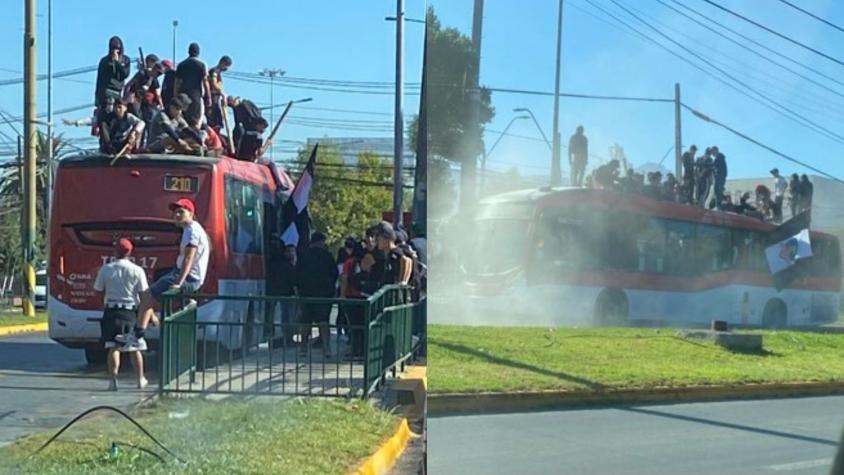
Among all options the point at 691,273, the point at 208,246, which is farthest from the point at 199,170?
the point at 691,273

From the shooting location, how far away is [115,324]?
16.1ft

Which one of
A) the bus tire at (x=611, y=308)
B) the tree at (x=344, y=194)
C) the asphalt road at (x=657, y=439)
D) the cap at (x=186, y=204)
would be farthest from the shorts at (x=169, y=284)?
the bus tire at (x=611, y=308)

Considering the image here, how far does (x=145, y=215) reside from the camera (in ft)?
14.2

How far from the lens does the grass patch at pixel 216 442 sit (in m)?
4.35

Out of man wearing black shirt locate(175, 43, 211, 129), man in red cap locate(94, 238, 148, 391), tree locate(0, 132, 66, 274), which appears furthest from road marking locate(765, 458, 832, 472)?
tree locate(0, 132, 66, 274)

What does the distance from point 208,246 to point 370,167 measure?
1290 mm

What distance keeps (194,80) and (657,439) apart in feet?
8.27

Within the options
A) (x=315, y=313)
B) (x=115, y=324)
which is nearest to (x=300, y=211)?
(x=315, y=313)

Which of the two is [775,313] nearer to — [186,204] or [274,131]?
[274,131]

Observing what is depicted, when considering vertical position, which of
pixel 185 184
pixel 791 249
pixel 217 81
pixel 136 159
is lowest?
pixel 791 249

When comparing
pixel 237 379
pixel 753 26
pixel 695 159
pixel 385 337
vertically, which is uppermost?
pixel 753 26

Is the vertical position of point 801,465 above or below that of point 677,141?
below

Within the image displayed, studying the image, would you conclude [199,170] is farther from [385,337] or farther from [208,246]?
[385,337]

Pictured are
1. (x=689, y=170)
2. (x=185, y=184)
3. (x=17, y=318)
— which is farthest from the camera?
(x=17, y=318)
